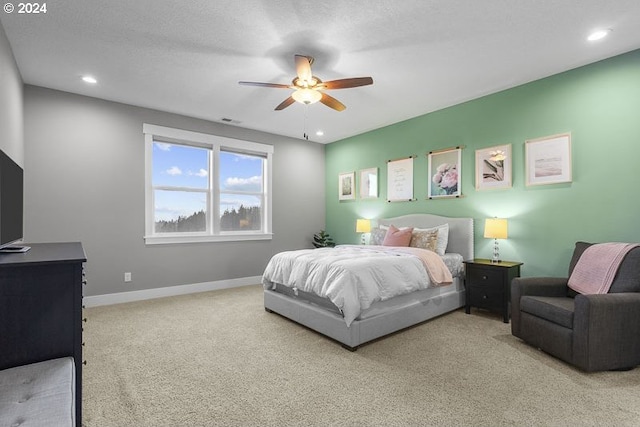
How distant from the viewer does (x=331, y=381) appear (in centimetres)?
228

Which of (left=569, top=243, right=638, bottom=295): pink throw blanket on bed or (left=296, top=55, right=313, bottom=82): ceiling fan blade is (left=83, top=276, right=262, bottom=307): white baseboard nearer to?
(left=296, top=55, right=313, bottom=82): ceiling fan blade

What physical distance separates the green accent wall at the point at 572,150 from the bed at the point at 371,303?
508mm

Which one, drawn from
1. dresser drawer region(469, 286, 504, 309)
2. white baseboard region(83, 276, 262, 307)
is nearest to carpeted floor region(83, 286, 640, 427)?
dresser drawer region(469, 286, 504, 309)

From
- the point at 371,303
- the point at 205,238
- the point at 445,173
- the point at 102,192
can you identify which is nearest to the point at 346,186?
the point at 445,173

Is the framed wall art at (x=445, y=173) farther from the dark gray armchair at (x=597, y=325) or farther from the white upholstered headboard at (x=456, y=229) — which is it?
the dark gray armchair at (x=597, y=325)

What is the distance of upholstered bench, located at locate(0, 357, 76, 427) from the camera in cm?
108

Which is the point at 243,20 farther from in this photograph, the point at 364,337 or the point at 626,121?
the point at 626,121

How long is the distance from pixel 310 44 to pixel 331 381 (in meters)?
2.90

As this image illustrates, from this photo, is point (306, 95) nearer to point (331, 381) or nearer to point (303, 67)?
point (303, 67)

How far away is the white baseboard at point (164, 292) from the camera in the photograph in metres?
4.23

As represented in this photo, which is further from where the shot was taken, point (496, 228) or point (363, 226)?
point (363, 226)

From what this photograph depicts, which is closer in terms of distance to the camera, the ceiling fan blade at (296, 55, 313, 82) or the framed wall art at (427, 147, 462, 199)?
the ceiling fan blade at (296, 55, 313, 82)

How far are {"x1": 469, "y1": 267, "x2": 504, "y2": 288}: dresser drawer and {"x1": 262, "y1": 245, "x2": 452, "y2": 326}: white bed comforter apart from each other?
415mm

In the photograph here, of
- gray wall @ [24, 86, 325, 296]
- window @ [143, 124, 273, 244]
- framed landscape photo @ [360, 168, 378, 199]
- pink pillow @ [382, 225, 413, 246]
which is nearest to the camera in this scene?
gray wall @ [24, 86, 325, 296]
